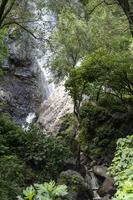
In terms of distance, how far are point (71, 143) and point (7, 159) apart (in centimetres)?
730

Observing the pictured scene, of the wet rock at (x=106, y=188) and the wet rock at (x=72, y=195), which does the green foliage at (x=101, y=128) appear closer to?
the wet rock at (x=106, y=188)

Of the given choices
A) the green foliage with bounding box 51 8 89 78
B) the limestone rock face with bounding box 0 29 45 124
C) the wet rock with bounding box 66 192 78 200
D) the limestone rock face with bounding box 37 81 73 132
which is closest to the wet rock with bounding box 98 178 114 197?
the wet rock with bounding box 66 192 78 200

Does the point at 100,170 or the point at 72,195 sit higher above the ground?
the point at 100,170

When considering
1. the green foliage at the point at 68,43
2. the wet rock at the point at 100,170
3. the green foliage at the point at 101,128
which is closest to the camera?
the wet rock at the point at 100,170

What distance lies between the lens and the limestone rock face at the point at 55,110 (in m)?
19.3

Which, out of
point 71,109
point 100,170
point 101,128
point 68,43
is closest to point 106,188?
point 100,170

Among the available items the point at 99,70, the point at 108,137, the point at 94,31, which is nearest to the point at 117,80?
the point at 99,70

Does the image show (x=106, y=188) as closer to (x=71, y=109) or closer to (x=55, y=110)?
(x=71, y=109)

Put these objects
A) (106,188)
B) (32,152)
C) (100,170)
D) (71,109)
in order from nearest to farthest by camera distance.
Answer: (32,152)
(106,188)
(100,170)
(71,109)

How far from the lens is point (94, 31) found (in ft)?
64.4

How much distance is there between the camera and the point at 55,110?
66.9 ft

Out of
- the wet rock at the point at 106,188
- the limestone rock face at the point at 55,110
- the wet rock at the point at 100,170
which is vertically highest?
the limestone rock face at the point at 55,110

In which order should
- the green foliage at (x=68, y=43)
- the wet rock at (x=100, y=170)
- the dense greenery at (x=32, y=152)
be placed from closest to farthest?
the dense greenery at (x=32, y=152), the wet rock at (x=100, y=170), the green foliage at (x=68, y=43)

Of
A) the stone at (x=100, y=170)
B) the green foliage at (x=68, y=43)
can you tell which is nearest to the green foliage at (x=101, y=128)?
the stone at (x=100, y=170)
